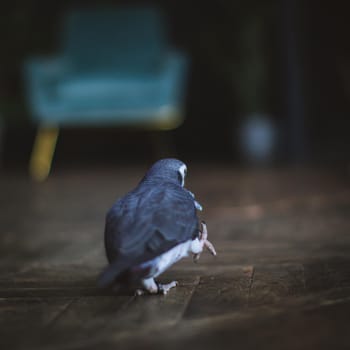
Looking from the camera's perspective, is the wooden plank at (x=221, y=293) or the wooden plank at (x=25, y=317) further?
the wooden plank at (x=221, y=293)

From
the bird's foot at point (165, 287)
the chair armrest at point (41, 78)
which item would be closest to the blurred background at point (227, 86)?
the chair armrest at point (41, 78)

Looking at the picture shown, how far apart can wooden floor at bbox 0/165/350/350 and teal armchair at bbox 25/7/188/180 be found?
4.36 feet

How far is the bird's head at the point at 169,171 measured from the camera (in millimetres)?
2074

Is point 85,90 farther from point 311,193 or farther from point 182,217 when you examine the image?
point 182,217

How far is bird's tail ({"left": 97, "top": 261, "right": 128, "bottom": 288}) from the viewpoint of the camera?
1.65 m

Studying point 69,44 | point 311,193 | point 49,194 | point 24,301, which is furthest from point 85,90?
point 24,301

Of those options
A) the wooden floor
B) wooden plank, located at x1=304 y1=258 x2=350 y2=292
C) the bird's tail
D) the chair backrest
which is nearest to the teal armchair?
the chair backrest

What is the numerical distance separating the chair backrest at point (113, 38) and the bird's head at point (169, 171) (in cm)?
399

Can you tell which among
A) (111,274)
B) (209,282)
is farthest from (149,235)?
(209,282)

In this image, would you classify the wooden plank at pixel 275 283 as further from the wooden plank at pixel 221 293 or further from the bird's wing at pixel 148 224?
the bird's wing at pixel 148 224

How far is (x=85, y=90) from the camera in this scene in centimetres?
550

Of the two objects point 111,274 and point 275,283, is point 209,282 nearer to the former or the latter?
point 275,283

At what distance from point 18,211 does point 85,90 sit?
1730mm

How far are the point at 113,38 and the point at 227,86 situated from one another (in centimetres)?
118
